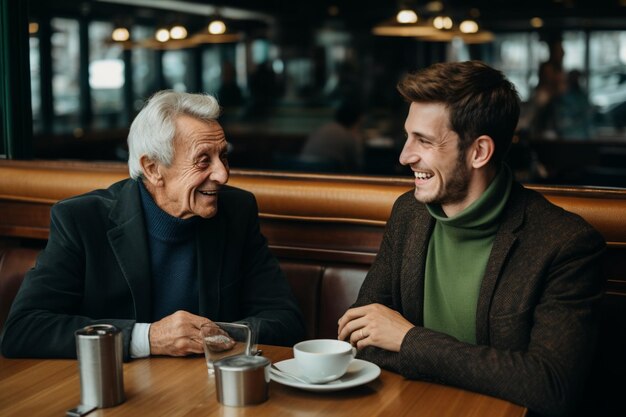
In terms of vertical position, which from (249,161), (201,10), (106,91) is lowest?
(249,161)

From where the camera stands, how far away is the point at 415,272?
2.11 metres

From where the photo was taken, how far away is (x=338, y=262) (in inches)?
108

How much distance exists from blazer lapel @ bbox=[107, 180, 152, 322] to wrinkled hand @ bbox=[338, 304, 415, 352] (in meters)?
0.64

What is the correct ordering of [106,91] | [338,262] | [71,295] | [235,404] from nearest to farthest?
[235,404], [71,295], [338,262], [106,91]

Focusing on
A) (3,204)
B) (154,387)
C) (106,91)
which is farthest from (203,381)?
(106,91)

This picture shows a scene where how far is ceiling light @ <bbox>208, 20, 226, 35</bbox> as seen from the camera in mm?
7955

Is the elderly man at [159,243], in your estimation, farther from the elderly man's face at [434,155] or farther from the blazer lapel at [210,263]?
the elderly man's face at [434,155]

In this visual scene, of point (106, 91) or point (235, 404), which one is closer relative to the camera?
→ point (235, 404)

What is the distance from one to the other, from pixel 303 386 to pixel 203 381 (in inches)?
9.8

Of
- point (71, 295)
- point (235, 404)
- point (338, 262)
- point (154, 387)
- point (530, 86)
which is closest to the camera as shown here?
point (235, 404)

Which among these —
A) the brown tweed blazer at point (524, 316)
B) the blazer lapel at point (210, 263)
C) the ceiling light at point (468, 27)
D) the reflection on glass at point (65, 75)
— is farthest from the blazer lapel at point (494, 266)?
the reflection on glass at point (65, 75)

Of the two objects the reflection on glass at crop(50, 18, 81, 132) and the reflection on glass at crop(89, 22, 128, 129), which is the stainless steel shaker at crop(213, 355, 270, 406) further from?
the reflection on glass at crop(89, 22, 128, 129)

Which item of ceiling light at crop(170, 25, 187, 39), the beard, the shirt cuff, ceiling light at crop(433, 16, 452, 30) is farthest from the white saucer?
ceiling light at crop(170, 25, 187, 39)

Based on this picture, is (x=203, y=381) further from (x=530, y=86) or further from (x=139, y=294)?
(x=530, y=86)
